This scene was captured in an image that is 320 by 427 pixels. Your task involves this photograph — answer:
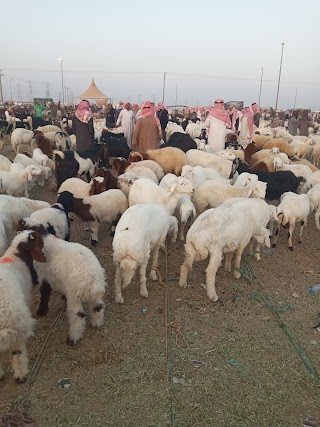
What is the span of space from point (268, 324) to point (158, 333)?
1.45 meters

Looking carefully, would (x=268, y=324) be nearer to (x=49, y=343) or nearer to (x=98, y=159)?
(x=49, y=343)

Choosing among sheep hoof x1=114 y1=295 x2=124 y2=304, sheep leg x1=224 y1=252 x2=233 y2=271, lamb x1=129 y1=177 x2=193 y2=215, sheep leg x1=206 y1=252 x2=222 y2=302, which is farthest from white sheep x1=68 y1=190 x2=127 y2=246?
sheep leg x1=206 y1=252 x2=222 y2=302

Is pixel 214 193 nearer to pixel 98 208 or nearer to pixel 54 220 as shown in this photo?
pixel 98 208

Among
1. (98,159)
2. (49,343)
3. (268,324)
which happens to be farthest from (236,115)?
(49,343)

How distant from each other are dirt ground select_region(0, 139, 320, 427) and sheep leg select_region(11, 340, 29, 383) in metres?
0.09

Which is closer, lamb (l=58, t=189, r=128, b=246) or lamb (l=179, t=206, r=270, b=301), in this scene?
lamb (l=179, t=206, r=270, b=301)

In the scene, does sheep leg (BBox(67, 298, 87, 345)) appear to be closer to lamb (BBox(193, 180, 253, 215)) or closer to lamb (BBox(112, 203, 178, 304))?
lamb (BBox(112, 203, 178, 304))

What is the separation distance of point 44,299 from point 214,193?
417 centimetres

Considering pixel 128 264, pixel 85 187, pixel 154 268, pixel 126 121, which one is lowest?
pixel 154 268

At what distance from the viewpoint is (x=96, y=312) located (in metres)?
4.06

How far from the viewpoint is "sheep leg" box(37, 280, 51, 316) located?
170 inches

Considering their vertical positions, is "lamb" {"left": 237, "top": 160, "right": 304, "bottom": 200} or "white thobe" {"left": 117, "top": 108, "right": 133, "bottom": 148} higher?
"white thobe" {"left": 117, "top": 108, "right": 133, "bottom": 148}

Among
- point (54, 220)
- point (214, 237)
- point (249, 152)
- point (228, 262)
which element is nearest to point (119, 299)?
point (214, 237)

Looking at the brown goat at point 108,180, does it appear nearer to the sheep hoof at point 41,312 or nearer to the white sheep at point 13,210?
the white sheep at point 13,210
